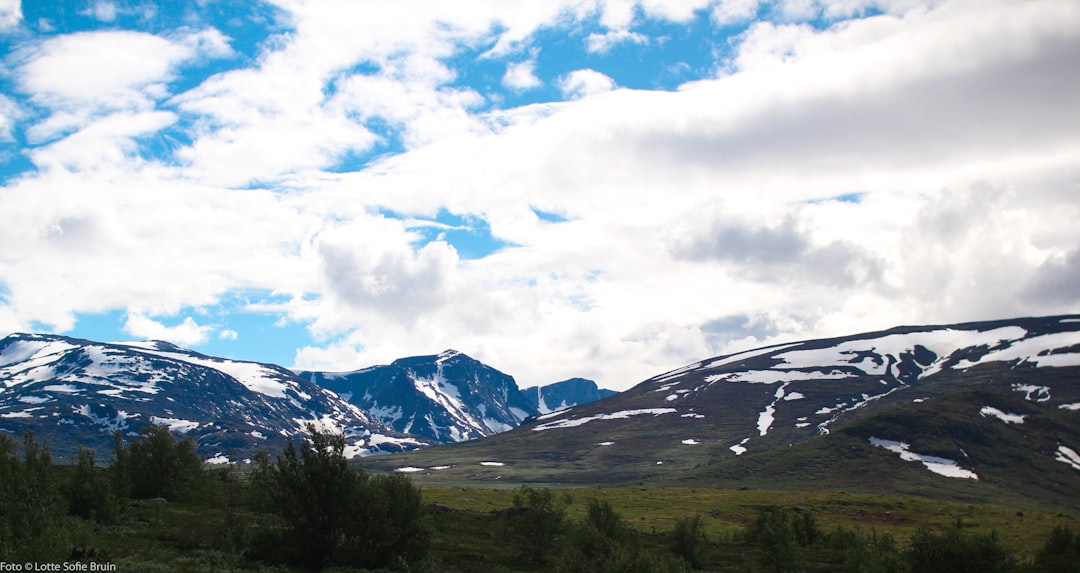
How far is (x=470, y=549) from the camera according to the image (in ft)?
197

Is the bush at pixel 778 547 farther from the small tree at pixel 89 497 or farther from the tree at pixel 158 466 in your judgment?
the tree at pixel 158 466

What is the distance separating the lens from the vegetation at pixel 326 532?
110 ft

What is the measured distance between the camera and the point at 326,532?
39.7 metres

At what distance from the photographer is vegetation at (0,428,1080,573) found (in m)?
33.6

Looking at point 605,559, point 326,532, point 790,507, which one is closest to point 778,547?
point 605,559

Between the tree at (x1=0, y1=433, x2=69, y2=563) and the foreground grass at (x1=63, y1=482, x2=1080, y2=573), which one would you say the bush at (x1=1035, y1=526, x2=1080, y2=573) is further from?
the tree at (x1=0, y1=433, x2=69, y2=563)

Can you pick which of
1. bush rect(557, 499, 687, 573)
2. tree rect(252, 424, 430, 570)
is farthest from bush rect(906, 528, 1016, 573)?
tree rect(252, 424, 430, 570)

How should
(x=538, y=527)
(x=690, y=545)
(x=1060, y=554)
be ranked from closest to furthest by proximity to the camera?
(x=1060, y=554) < (x=538, y=527) < (x=690, y=545)

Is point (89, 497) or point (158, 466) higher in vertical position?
point (158, 466)

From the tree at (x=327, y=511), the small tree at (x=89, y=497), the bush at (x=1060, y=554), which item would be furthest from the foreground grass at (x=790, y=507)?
the small tree at (x=89, y=497)

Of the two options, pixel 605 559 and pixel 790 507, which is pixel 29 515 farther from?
pixel 790 507

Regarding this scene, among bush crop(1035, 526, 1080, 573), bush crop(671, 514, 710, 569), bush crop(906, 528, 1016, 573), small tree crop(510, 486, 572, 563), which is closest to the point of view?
bush crop(906, 528, 1016, 573)

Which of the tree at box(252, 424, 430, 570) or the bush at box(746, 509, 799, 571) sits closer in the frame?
the tree at box(252, 424, 430, 570)

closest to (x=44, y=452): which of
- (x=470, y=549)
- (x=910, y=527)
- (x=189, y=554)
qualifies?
(x=189, y=554)
